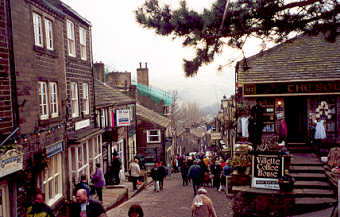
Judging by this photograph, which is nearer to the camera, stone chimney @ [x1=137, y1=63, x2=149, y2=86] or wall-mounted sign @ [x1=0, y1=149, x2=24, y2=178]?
wall-mounted sign @ [x1=0, y1=149, x2=24, y2=178]

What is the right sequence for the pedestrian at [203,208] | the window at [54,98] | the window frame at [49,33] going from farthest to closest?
the window at [54,98], the window frame at [49,33], the pedestrian at [203,208]

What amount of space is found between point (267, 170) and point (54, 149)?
7709 mm

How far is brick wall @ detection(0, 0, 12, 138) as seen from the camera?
900 cm

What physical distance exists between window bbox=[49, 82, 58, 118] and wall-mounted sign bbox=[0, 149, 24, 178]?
388cm

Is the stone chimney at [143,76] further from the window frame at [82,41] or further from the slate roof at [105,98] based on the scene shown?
the window frame at [82,41]

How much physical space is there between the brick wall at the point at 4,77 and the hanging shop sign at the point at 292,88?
38.4ft

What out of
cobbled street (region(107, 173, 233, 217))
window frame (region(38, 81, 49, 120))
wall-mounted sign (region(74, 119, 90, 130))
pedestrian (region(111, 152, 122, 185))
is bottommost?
cobbled street (region(107, 173, 233, 217))

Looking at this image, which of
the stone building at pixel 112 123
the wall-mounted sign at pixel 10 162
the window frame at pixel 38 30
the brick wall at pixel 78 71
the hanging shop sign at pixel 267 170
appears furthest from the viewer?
the stone building at pixel 112 123

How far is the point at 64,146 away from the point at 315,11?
10711 millimetres


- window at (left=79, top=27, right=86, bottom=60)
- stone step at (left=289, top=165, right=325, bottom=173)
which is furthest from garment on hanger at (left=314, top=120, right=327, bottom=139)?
window at (left=79, top=27, right=86, bottom=60)

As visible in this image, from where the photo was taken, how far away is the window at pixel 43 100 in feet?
39.1

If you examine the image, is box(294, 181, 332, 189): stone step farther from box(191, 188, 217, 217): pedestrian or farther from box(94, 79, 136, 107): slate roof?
box(94, 79, 136, 107): slate roof

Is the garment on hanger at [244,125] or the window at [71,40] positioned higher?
the window at [71,40]

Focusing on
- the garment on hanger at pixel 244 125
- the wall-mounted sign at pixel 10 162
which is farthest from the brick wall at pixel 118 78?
the wall-mounted sign at pixel 10 162
